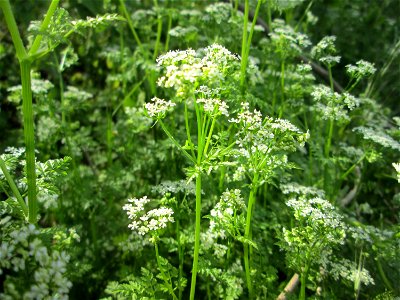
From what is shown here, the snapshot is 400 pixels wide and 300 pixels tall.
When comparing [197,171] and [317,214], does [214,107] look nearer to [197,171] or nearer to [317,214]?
[197,171]

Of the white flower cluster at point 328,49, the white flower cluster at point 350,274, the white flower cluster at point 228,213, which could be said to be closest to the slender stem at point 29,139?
the white flower cluster at point 228,213

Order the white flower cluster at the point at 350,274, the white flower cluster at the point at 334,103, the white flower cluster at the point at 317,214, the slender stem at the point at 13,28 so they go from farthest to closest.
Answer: the white flower cluster at the point at 334,103 → the white flower cluster at the point at 350,274 → the white flower cluster at the point at 317,214 → the slender stem at the point at 13,28

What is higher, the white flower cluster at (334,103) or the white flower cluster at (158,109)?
the white flower cluster at (158,109)

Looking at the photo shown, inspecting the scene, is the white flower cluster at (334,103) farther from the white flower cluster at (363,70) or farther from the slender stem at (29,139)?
the slender stem at (29,139)

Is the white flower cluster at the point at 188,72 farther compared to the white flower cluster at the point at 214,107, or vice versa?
the white flower cluster at the point at 214,107

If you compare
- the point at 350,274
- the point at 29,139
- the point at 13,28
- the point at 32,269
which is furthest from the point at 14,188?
the point at 350,274

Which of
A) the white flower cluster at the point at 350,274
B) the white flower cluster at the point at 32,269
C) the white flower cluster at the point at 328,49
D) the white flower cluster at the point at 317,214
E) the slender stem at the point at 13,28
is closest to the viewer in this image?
the white flower cluster at the point at 32,269

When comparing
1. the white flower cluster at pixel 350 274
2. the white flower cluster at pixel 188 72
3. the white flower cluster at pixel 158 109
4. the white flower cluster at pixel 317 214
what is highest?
the white flower cluster at pixel 188 72

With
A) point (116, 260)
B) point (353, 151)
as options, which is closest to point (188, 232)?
point (116, 260)
